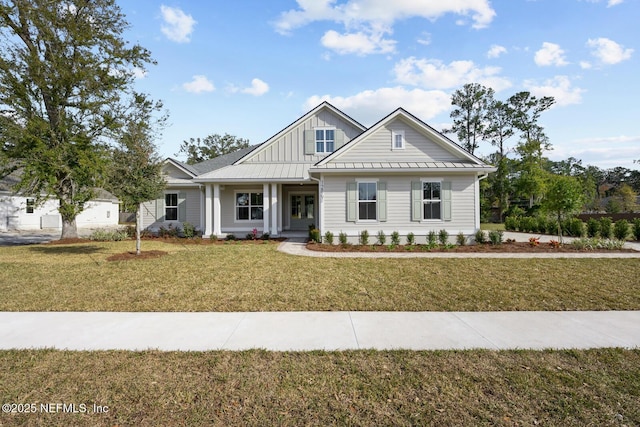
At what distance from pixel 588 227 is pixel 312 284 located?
18049mm

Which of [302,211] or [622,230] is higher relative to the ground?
[302,211]

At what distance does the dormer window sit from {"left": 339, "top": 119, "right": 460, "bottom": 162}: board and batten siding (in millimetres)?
98

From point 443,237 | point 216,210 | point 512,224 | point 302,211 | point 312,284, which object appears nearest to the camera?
point 312,284

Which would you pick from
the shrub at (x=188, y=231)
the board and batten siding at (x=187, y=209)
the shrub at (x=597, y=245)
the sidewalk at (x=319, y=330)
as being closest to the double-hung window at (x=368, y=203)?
the shrub at (x=597, y=245)

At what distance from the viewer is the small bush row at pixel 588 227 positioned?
51.2ft

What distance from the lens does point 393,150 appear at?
1480 cm

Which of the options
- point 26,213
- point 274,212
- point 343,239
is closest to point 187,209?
point 274,212

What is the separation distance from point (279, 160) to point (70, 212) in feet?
37.8

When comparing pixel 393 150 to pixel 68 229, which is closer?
pixel 393 150

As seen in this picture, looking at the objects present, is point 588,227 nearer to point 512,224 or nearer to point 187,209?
point 512,224

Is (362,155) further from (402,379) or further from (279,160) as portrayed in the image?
(402,379)

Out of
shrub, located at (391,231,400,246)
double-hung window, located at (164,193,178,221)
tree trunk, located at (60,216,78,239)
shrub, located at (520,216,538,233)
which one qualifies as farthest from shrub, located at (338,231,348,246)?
tree trunk, located at (60,216,78,239)

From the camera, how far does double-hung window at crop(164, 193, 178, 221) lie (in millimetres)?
18641

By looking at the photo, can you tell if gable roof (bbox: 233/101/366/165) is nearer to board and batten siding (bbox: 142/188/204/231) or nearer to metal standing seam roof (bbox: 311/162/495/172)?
board and batten siding (bbox: 142/188/204/231)
